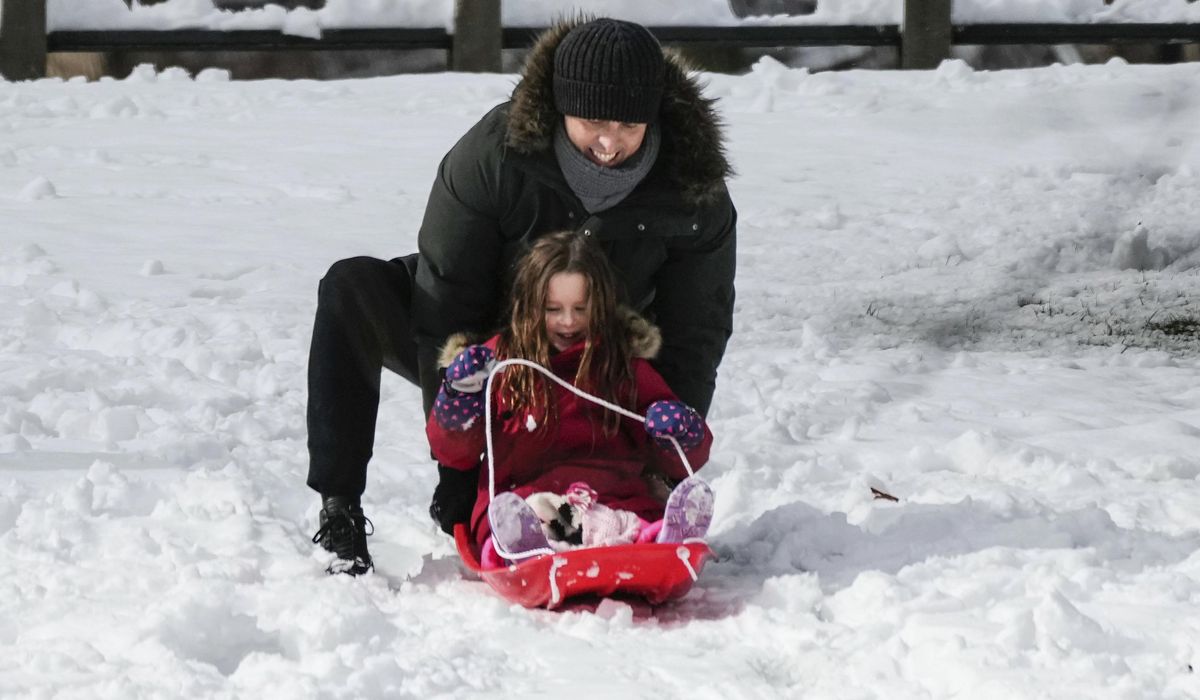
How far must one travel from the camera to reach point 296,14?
31.8 ft

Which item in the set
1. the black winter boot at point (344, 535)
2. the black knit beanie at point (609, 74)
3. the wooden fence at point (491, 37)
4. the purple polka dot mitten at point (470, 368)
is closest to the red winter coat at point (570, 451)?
the purple polka dot mitten at point (470, 368)

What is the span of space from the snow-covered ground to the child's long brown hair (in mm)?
406

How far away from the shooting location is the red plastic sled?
9.64ft

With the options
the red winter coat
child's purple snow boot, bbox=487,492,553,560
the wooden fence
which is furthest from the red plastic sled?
Answer: the wooden fence

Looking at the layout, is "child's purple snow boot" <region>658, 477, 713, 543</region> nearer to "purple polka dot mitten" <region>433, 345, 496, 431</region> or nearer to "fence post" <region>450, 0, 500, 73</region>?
"purple polka dot mitten" <region>433, 345, 496, 431</region>

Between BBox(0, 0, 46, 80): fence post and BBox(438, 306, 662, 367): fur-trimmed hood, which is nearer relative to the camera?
BBox(438, 306, 662, 367): fur-trimmed hood

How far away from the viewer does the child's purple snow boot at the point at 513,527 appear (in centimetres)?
303

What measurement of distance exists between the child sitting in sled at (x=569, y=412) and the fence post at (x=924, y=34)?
6813 mm

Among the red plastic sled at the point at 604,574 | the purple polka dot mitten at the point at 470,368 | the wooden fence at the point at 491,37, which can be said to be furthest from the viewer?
the wooden fence at the point at 491,37

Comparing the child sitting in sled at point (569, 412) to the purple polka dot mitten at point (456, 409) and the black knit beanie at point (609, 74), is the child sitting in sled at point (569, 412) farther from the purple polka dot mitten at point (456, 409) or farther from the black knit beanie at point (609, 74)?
the black knit beanie at point (609, 74)

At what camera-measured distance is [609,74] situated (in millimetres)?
3211

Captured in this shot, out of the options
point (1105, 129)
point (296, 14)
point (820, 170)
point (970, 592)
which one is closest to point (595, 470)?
point (970, 592)

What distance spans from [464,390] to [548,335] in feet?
0.75

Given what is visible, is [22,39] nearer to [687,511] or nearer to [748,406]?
[748,406]
